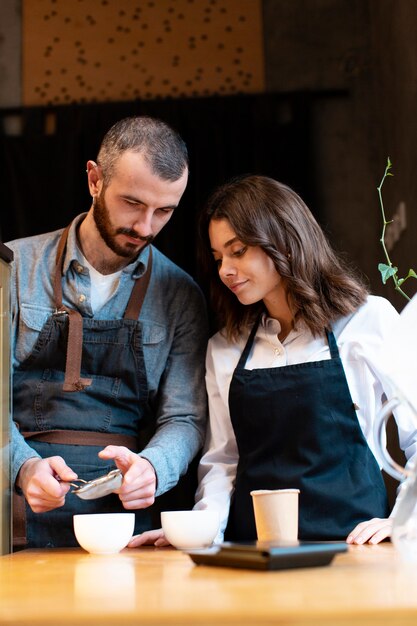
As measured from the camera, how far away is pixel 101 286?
2203 millimetres

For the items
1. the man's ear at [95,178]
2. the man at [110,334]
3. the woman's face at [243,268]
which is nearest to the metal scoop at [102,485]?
the man at [110,334]

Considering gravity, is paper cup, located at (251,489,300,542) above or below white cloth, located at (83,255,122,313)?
below

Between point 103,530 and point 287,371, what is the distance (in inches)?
27.7

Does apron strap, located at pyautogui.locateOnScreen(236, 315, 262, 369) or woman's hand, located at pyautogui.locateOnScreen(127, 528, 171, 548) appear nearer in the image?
woman's hand, located at pyautogui.locateOnScreen(127, 528, 171, 548)

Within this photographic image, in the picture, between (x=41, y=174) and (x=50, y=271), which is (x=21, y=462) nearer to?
(x=50, y=271)

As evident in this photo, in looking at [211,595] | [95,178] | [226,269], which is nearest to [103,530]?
[211,595]

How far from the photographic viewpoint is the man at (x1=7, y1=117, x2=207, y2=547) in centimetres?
203

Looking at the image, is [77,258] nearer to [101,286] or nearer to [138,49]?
[101,286]

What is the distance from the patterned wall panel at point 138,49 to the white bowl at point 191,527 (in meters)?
3.64

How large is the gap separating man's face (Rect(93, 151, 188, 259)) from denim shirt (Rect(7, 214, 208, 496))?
0.10 m

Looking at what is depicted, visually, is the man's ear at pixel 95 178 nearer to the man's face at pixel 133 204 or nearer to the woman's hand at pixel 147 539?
the man's face at pixel 133 204

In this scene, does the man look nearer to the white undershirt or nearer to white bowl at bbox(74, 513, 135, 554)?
the white undershirt

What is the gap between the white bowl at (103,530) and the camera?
1370mm

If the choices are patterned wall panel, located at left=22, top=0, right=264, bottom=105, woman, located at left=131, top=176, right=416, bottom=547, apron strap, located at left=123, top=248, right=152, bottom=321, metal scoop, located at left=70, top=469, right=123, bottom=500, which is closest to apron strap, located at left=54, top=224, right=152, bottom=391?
apron strap, located at left=123, top=248, right=152, bottom=321
